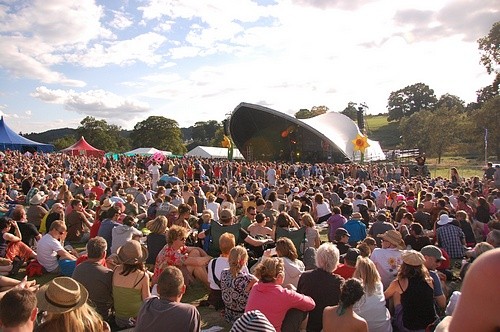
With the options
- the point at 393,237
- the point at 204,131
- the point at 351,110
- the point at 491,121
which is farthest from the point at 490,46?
the point at 204,131

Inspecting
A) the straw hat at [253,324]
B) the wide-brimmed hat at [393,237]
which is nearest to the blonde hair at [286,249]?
the wide-brimmed hat at [393,237]

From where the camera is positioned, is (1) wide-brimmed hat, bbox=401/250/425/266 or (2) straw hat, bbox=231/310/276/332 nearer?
(2) straw hat, bbox=231/310/276/332

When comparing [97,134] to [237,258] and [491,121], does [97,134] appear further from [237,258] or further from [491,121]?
[237,258]

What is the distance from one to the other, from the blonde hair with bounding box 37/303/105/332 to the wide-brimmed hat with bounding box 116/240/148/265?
172cm

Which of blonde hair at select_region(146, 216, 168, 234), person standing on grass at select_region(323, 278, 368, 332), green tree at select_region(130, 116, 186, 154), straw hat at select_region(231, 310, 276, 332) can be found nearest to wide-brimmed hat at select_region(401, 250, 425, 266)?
person standing on grass at select_region(323, 278, 368, 332)

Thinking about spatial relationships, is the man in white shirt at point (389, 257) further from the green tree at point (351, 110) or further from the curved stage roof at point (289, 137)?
the green tree at point (351, 110)

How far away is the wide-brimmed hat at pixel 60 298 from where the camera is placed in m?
2.53

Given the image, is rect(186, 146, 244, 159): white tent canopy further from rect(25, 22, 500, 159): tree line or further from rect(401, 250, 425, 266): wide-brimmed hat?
rect(401, 250, 425, 266): wide-brimmed hat

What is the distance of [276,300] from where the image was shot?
3.75 meters

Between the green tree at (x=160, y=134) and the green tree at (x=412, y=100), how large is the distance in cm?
5029

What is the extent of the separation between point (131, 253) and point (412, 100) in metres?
105

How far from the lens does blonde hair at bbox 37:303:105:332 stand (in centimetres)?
253


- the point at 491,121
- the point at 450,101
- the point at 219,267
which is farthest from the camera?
the point at 450,101

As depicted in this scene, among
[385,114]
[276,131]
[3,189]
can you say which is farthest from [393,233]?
[385,114]
